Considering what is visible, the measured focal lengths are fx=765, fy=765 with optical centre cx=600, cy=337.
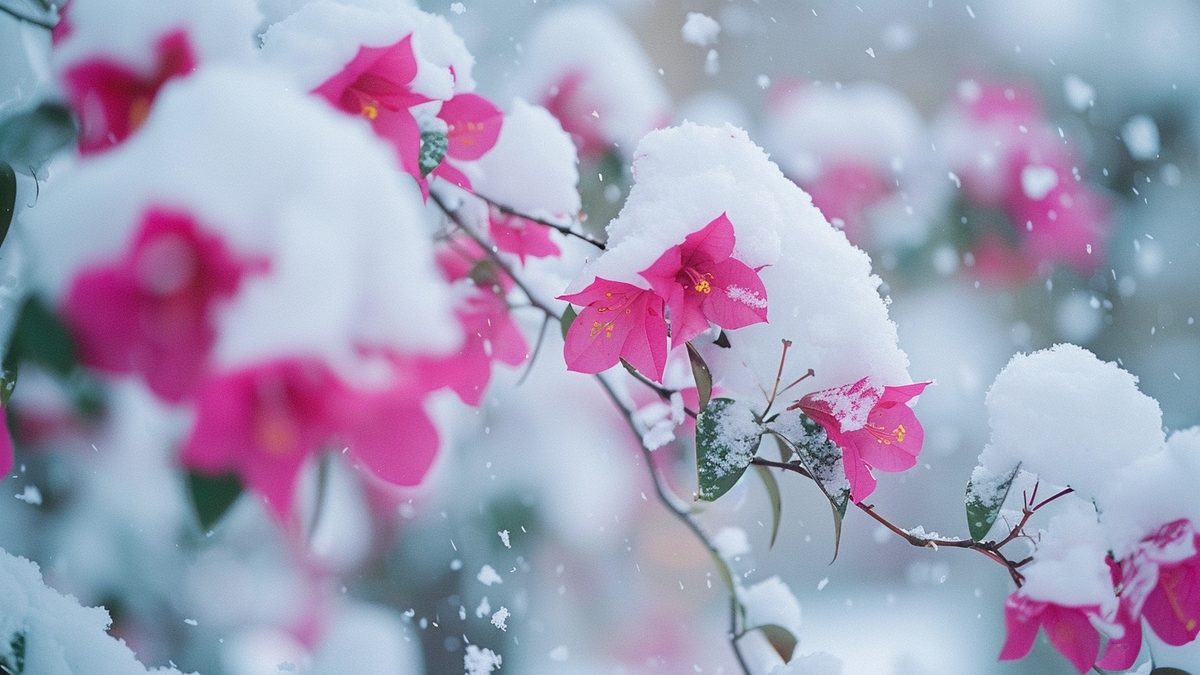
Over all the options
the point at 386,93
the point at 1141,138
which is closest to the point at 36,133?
the point at 386,93

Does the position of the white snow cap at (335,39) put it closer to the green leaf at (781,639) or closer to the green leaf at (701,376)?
the green leaf at (701,376)

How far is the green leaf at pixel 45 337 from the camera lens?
21 centimetres

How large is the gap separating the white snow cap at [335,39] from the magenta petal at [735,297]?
149 millimetres

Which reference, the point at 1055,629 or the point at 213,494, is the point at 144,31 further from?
the point at 1055,629

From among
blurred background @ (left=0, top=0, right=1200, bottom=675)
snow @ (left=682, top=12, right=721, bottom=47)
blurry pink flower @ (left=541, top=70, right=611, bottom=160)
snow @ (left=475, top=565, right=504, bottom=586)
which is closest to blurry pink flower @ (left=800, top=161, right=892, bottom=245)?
blurred background @ (left=0, top=0, right=1200, bottom=675)

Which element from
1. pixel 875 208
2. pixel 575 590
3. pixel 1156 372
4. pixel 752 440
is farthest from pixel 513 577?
pixel 1156 372

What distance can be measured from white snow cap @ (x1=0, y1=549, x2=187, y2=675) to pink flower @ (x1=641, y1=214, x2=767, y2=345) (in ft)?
1.08

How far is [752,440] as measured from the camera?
37 cm

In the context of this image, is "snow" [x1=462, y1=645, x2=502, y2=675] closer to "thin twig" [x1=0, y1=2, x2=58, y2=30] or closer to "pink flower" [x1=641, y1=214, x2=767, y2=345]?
"pink flower" [x1=641, y1=214, x2=767, y2=345]

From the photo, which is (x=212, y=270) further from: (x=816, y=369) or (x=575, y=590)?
(x=575, y=590)

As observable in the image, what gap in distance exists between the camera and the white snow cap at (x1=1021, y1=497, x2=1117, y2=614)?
0.39 metres

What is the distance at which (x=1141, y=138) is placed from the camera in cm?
144

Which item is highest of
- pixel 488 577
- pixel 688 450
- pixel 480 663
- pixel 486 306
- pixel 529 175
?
pixel 529 175

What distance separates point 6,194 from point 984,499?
0.49 meters
